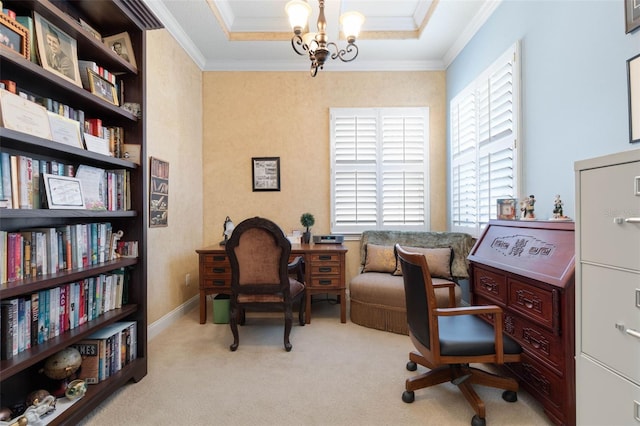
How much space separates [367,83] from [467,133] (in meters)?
1.47

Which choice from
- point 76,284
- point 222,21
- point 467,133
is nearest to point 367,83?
Answer: point 467,133

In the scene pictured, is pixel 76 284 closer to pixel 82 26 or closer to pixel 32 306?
pixel 32 306

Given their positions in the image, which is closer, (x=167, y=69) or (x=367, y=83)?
(x=167, y=69)

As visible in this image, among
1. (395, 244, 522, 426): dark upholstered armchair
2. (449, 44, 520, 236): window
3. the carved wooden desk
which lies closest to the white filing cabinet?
the carved wooden desk

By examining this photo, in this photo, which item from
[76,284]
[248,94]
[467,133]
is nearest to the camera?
[76,284]

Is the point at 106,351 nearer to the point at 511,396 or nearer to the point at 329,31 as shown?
the point at 511,396

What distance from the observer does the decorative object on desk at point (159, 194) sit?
9.22 feet

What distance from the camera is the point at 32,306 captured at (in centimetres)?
145

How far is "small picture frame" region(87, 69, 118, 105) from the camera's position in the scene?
5.74ft

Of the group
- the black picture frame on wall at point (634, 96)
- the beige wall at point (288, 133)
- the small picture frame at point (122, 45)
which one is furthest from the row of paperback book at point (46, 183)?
the black picture frame on wall at point (634, 96)

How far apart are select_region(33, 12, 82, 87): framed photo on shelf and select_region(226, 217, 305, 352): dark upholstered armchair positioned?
4.58ft

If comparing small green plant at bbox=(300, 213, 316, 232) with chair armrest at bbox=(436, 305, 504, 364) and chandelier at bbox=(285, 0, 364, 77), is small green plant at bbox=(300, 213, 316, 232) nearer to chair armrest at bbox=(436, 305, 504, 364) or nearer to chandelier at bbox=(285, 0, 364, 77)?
chandelier at bbox=(285, 0, 364, 77)

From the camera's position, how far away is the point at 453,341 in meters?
1.60

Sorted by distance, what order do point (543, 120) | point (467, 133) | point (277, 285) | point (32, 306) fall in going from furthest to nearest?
point (467, 133)
point (277, 285)
point (543, 120)
point (32, 306)
